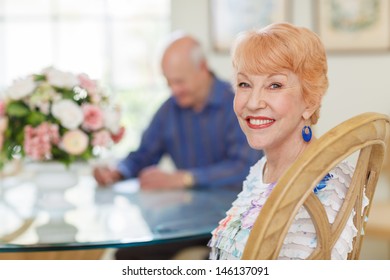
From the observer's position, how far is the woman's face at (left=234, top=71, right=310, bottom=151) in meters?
1.16

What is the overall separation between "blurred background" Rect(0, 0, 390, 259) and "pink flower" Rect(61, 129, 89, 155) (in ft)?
5.76

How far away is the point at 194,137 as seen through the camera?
283 cm

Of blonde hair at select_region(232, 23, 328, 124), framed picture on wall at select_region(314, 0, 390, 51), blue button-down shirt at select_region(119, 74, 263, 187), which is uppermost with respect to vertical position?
framed picture on wall at select_region(314, 0, 390, 51)

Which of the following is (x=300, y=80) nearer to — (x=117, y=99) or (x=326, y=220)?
(x=326, y=220)

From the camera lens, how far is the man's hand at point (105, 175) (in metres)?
2.62

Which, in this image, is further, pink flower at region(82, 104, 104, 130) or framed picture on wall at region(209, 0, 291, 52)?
framed picture on wall at region(209, 0, 291, 52)

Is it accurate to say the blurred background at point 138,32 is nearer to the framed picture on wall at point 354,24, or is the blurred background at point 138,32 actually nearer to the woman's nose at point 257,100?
the framed picture on wall at point 354,24

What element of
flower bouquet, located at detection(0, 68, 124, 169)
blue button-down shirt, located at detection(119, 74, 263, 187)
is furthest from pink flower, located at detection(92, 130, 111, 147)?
blue button-down shirt, located at detection(119, 74, 263, 187)

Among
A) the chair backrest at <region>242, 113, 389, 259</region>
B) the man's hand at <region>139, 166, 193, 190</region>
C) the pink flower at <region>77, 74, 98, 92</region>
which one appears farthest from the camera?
the man's hand at <region>139, 166, 193, 190</region>

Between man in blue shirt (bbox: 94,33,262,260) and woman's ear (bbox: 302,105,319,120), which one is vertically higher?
woman's ear (bbox: 302,105,319,120)

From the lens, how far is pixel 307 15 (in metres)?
3.79

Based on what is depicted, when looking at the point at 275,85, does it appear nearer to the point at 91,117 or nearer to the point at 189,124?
the point at 91,117

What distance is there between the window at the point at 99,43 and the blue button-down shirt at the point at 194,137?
1271 millimetres

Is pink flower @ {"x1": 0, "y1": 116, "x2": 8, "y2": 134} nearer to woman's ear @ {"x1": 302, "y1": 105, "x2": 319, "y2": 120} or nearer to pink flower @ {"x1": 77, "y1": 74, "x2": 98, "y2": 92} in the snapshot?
pink flower @ {"x1": 77, "y1": 74, "x2": 98, "y2": 92}
